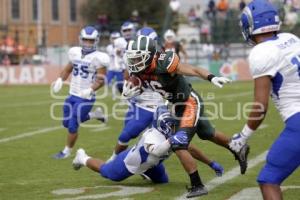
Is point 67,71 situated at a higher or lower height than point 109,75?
higher

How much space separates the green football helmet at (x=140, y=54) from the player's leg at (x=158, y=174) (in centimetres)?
101

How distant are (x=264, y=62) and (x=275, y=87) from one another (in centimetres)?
24

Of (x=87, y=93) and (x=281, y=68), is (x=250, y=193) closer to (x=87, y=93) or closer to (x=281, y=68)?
(x=281, y=68)

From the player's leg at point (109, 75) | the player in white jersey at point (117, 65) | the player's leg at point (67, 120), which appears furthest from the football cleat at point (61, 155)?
the player's leg at point (109, 75)

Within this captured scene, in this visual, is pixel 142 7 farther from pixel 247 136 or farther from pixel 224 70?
pixel 247 136

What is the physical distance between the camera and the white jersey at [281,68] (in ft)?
14.5

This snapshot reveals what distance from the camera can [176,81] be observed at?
237 inches

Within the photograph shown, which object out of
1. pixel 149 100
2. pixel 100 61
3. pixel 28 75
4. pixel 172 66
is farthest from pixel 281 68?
pixel 28 75

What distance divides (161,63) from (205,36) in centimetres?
2338

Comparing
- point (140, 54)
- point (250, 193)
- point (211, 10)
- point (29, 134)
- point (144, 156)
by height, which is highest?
point (211, 10)

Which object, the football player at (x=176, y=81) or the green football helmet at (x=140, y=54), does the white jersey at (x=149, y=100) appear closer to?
the football player at (x=176, y=81)

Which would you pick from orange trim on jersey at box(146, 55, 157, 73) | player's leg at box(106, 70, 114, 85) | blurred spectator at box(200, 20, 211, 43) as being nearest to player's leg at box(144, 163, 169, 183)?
orange trim on jersey at box(146, 55, 157, 73)

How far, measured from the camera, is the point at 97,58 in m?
8.88

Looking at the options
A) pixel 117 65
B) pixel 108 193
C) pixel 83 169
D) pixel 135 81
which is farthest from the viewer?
pixel 117 65
